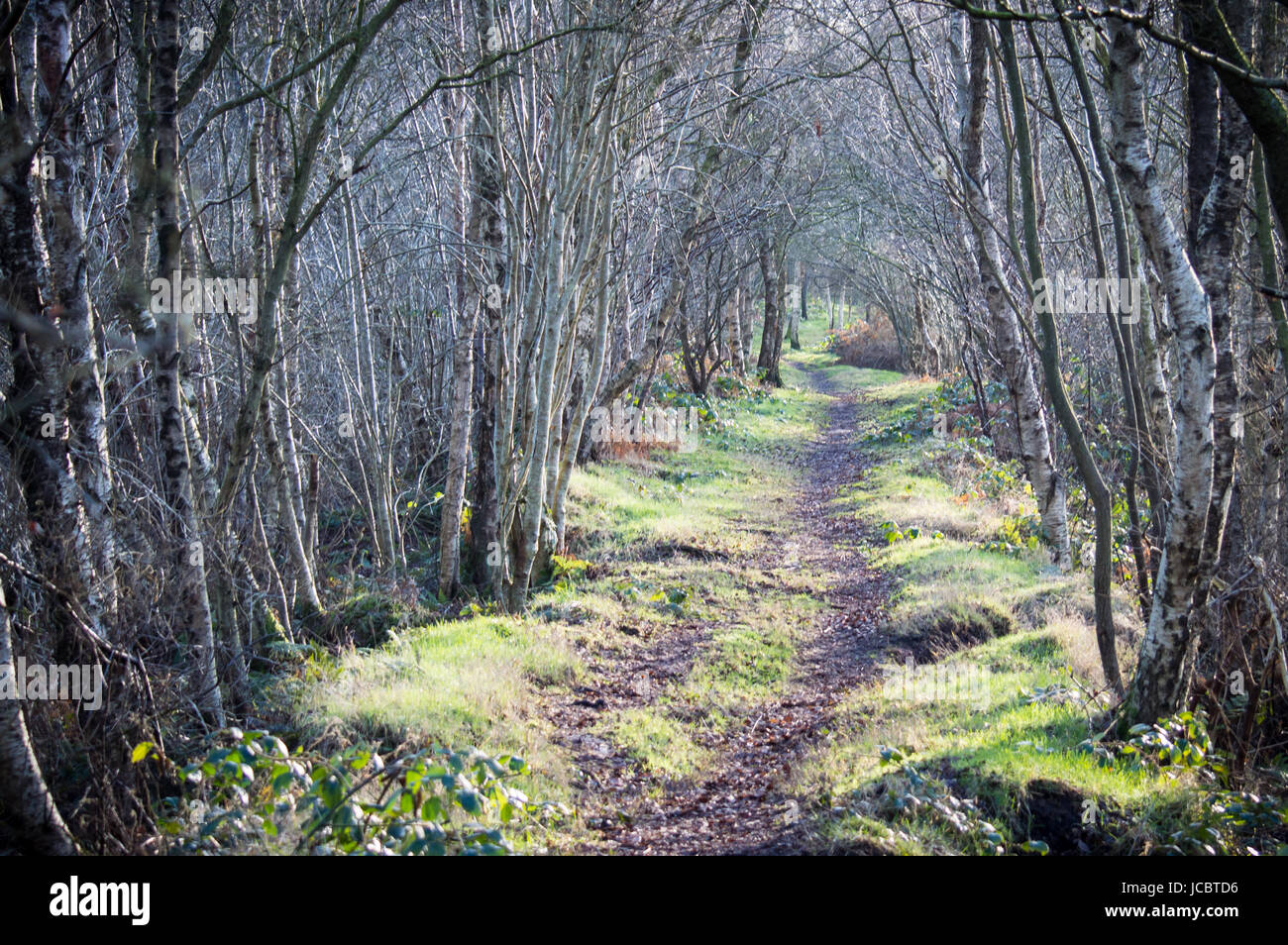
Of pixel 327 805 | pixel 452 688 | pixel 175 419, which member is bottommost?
pixel 452 688

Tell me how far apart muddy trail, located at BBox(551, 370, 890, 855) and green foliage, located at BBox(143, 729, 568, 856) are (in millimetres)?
952

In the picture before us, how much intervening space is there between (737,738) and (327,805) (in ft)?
10.9

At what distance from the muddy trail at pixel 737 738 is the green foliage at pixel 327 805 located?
3.12 feet

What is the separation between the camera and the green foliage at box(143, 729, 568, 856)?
2.82 metres

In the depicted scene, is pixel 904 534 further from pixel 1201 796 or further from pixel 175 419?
pixel 175 419

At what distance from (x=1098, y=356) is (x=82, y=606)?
1267 centimetres

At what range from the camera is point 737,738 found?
18.6 ft

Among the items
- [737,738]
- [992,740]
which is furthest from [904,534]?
[992,740]

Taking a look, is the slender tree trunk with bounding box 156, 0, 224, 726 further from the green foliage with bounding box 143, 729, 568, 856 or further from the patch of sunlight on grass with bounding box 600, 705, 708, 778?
the patch of sunlight on grass with bounding box 600, 705, 708, 778

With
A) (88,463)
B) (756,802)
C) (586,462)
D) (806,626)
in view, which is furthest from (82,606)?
(586,462)

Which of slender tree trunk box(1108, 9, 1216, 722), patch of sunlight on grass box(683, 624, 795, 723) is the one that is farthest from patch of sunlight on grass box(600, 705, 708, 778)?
slender tree trunk box(1108, 9, 1216, 722)

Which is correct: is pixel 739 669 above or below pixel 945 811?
below

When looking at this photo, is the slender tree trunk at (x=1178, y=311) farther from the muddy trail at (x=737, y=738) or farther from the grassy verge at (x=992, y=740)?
the muddy trail at (x=737, y=738)
